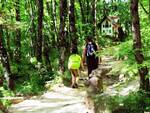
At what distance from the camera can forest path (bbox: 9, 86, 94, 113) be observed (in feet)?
46.4

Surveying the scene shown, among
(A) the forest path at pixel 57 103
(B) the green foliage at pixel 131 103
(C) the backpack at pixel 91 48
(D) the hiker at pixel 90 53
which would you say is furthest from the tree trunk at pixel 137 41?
(C) the backpack at pixel 91 48

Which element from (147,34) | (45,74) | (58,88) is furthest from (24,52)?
(147,34)

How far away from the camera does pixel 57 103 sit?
622 inches

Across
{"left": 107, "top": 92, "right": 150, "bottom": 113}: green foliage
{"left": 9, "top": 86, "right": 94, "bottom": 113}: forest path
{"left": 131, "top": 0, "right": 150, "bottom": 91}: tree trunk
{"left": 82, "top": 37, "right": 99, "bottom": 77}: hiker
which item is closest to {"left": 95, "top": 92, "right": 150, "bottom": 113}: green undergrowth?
{"left": 107, "top": 92, "right": 150, "bottom": 113}: green foliage

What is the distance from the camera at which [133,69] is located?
33.9 ft

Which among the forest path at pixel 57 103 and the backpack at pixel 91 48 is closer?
the forest path at pixel 57 103

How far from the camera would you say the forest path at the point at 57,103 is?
1415 cm

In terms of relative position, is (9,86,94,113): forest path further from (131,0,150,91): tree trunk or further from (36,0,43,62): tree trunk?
(36,0,43,62): tree trunk

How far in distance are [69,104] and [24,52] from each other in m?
24.4

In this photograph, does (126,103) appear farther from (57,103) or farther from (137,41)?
(57,103)

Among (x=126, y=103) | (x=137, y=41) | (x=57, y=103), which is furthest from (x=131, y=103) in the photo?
(x=57, y=103)

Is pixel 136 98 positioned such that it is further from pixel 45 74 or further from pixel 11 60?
pixel 11 60

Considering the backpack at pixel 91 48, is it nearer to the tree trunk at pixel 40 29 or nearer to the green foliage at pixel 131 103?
the green foliage at pixel 131 103

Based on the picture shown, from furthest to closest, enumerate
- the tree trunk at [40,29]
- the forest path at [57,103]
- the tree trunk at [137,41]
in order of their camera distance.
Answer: the tree trunk at [40,29] → the forest path at [57,103] → the tree trunk at [137,41]
